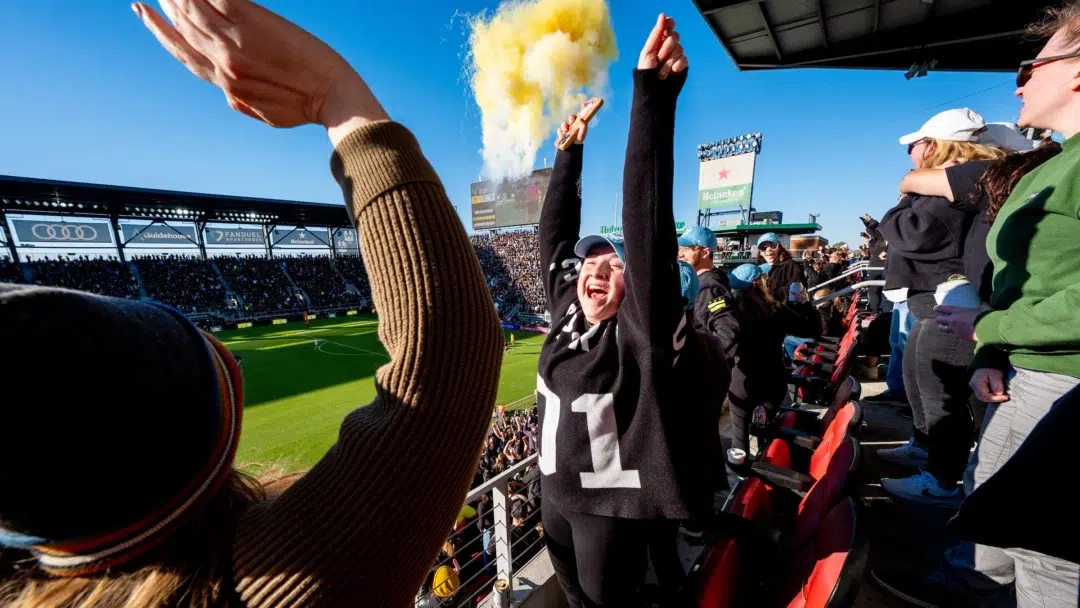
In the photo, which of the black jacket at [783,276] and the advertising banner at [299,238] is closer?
the black jacket at [783,276]

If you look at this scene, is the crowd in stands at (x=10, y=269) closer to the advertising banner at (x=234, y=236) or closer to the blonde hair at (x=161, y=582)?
the advertising banner at (x=234, y=236)

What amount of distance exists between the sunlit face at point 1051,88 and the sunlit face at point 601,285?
163 cm

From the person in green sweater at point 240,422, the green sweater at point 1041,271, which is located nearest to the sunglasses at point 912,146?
the green sweater at point 1041,271

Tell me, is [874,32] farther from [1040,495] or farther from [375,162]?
[375,162]

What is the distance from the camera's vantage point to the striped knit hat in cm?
38

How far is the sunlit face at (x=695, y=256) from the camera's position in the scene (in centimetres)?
328

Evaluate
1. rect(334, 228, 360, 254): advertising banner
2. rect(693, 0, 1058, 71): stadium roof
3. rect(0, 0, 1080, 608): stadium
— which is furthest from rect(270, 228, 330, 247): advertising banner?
rect(693, 0, 1058, 71): stadium roof

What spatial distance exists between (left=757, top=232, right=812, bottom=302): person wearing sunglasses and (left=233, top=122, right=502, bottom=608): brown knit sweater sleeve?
465 centimetres

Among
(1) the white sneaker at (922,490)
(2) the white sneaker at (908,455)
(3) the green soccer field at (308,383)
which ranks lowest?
(3) the green soccer field at (308,383)

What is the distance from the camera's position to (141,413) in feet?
1.44

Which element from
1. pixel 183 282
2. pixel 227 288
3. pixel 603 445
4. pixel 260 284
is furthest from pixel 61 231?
pixel 603 445

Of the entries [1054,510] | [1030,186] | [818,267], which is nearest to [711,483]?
[1054,510]

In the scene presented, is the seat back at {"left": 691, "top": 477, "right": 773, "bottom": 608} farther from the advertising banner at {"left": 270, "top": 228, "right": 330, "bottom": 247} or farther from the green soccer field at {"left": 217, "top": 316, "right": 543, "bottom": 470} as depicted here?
the advertising banner at {"left": 270, "top": 228, "right": 330, "bottom": 247}

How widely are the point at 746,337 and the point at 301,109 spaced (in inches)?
137
